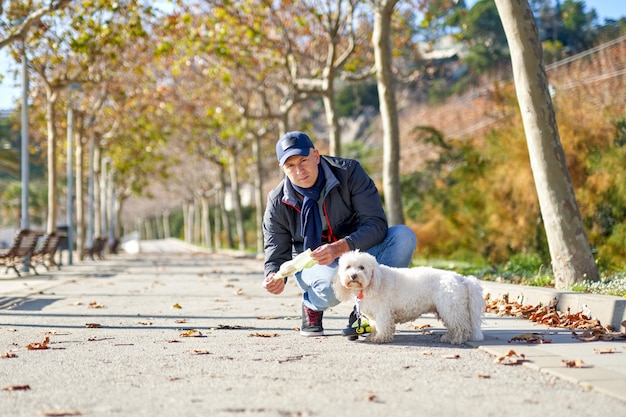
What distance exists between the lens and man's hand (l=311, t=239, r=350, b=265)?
7043 mm

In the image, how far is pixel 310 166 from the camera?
7387 mm

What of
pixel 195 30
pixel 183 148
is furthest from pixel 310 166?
pixel 183 148

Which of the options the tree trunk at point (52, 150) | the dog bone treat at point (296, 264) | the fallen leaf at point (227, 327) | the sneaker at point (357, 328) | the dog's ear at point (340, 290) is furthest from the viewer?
the tree trunk at point (52, 150)

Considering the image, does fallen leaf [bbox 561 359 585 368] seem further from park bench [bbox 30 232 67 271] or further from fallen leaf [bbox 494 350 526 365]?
park bench [bbox 30 232 67 271]

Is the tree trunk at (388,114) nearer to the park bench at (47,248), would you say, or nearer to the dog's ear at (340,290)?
the park bench at (47,248)

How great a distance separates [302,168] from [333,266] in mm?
915

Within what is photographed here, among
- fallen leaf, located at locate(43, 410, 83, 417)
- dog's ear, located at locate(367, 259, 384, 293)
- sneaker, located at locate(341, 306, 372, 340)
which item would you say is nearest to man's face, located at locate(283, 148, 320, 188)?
dog's ear, located at locate(367, 259, 384, 293)

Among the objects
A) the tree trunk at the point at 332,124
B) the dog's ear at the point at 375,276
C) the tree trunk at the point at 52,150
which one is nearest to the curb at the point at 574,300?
the dog's ear at the point at 375,276

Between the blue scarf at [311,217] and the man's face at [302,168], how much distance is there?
13cm

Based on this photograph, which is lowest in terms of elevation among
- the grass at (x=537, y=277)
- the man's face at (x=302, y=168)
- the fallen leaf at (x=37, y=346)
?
the fallen leaf at (x=37, y=346)

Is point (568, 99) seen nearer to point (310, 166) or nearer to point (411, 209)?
point (411, 209)

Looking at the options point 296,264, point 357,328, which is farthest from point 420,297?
point 296,264

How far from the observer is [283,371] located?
6.06 m

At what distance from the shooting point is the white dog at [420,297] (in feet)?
23.0
